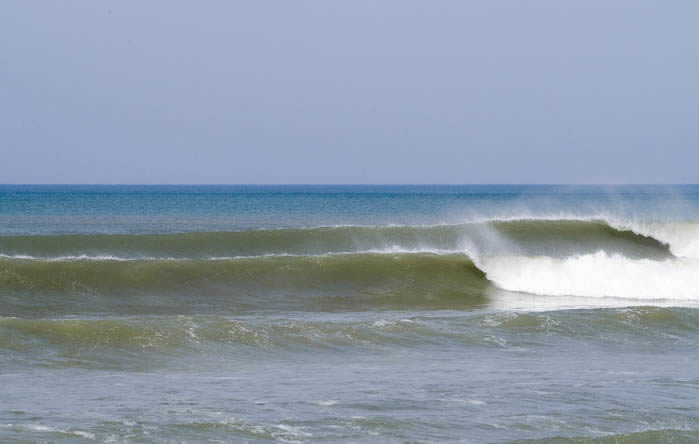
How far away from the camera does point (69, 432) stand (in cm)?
713

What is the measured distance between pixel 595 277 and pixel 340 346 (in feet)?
31.0

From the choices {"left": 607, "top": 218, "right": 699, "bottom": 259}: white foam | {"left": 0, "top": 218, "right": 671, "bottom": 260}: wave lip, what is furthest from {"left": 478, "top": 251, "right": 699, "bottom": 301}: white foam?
{"left": 607, "top": 218, "right": 699, "bottom": 259}: white foam

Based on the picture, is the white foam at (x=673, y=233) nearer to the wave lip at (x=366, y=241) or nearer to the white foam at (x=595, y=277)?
the wave lip at (x=366, y=241)

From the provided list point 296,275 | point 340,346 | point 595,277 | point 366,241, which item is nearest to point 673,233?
point 595,277

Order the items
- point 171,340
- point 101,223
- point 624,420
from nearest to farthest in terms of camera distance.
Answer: point 624,420 < point 171,340 < point 101,223

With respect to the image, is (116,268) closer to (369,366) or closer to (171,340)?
(171,340)

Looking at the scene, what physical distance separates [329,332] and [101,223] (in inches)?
1174

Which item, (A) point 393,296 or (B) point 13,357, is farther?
(A) point 393,296

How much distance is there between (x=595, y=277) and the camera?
19234mm

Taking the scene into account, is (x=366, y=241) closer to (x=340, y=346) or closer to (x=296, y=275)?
(x=296, y=275)

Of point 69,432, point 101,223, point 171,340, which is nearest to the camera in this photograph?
point 69,432

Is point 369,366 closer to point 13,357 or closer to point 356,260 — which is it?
point 13,357

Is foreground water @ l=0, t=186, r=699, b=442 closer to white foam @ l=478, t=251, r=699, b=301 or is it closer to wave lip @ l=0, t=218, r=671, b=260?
white foam @ l=478, t=251, r=699, b=301

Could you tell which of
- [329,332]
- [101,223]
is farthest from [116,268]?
[101,223]
